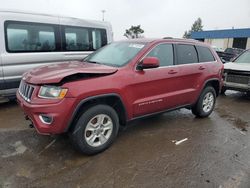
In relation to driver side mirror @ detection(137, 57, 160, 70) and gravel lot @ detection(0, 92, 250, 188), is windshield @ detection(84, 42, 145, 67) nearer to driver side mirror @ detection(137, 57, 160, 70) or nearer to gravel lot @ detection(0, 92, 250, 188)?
driver side mirror @ detection(137, 57, 160, 70)

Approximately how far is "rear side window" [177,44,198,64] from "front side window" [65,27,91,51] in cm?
313

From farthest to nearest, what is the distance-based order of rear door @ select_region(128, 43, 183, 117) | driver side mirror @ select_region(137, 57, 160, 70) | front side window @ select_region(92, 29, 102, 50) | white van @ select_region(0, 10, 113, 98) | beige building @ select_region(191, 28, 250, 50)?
beige building @ select_region(191, 28, 250, 50) < front side window @ select_region(92, 29, 102, 50) < white van @ select_region(0, 10, 113, 98) < rear door @ select_region(128, 43, 183, 117) < driver side mirror @ select_region(137, 57, 160, 70)

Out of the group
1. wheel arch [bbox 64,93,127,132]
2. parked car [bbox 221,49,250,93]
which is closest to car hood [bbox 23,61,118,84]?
wheel arch [bbox 64,93,127,132]

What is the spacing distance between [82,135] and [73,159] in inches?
16.3

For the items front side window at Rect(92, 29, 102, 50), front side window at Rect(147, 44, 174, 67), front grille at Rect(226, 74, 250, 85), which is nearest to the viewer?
front side window at Rect(147, 44, 174, 67)

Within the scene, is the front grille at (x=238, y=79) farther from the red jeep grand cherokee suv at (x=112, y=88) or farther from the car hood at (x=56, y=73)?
Result: the car hood at (x=56, y=73)

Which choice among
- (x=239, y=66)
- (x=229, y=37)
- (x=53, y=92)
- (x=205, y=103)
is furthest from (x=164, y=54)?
(x=229, y=37)

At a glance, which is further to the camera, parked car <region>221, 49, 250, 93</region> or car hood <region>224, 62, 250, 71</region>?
car hood <region>224, 62, 250, 71</region>

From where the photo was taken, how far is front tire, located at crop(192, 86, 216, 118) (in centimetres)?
534

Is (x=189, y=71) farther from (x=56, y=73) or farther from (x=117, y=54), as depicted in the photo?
(x=56, y=73)

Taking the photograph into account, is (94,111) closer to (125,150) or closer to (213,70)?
(125,150)

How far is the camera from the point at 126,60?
13.2ft

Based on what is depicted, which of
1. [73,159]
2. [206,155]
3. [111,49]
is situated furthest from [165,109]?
[73,159]

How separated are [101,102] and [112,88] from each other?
0.94ft
